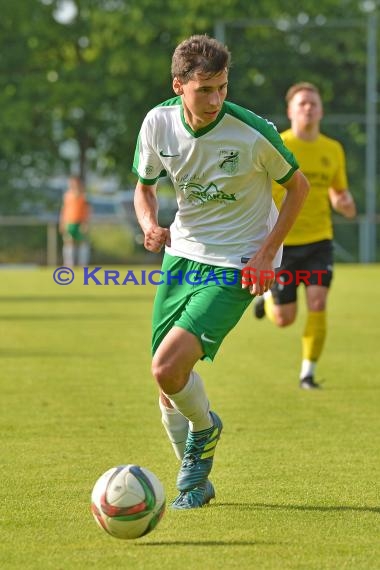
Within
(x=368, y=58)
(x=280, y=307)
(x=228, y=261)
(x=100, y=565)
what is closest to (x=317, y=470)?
(x=228, y=261)

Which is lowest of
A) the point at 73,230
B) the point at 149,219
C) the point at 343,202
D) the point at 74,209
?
the point at 149,219

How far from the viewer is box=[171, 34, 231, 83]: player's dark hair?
5848 mm

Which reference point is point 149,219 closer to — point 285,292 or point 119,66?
point 285,292

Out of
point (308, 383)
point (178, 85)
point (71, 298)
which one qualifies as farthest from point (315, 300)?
point (71, 298)

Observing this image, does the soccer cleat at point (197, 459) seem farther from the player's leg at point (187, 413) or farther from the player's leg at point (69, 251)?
the player's leg at point (69, 251)

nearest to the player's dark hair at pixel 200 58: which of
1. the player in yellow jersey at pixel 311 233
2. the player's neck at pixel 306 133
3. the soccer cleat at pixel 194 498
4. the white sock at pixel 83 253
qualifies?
the soccer cleat at pixel 194 498

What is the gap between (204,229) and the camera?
247 inches

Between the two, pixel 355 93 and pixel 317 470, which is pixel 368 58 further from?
pixel 317 470

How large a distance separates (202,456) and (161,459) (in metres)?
1.21

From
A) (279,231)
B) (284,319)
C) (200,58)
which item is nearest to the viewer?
Answer: (200,58)

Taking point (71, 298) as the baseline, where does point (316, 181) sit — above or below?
above

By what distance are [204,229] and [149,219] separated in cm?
27

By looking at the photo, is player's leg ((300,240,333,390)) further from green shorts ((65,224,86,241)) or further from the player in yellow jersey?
green shorts ((65,224,86,241))

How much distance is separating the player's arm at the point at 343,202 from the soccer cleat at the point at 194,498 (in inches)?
191
